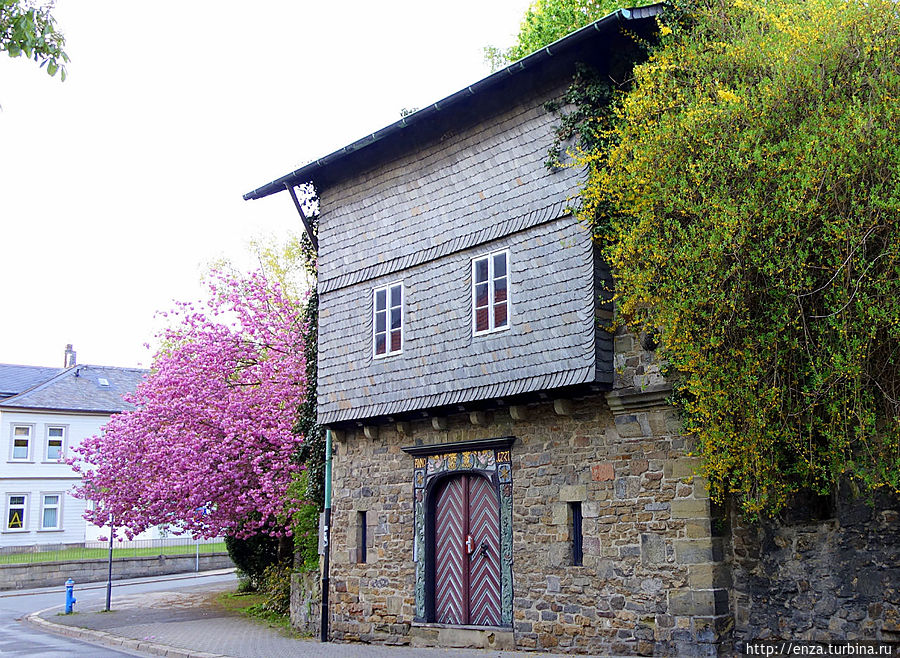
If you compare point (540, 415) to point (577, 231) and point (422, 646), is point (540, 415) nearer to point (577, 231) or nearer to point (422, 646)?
point (577, 231)

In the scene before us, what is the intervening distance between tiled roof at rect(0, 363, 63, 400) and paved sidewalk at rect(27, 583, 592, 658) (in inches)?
832

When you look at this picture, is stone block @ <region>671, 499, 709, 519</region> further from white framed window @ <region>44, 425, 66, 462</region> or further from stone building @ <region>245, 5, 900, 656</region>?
white framed window @ <region>44, 425, 66, 462</region>

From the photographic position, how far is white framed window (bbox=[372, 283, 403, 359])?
1477cm

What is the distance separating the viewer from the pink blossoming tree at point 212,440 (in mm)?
19938

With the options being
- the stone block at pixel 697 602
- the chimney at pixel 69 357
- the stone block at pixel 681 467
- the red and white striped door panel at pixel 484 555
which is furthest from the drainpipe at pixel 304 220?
the chimney at pixel 69 357

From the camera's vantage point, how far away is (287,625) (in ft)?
56.1

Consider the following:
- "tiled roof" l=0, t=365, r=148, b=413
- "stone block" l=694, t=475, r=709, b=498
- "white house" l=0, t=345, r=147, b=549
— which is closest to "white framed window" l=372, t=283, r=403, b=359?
"stone block" l=694, t=475, r=709, b=498

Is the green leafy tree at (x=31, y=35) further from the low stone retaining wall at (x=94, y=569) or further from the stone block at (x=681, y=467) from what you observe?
the low stone retaining wall at (x=94, y=569)

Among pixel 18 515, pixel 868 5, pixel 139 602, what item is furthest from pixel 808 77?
pixel 18 515

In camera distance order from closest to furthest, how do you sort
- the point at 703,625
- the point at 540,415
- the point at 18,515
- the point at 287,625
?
1. the point at 703,625
2. the point at 540,415
3. the point at 287,625
4. the point at 18,515

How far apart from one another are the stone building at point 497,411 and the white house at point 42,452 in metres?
27.6

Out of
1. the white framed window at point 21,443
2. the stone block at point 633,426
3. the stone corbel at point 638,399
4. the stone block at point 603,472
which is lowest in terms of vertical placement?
the stone block at point 603,472

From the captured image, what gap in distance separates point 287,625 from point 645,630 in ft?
27.7

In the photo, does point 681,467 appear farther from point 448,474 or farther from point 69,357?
point 69,357
